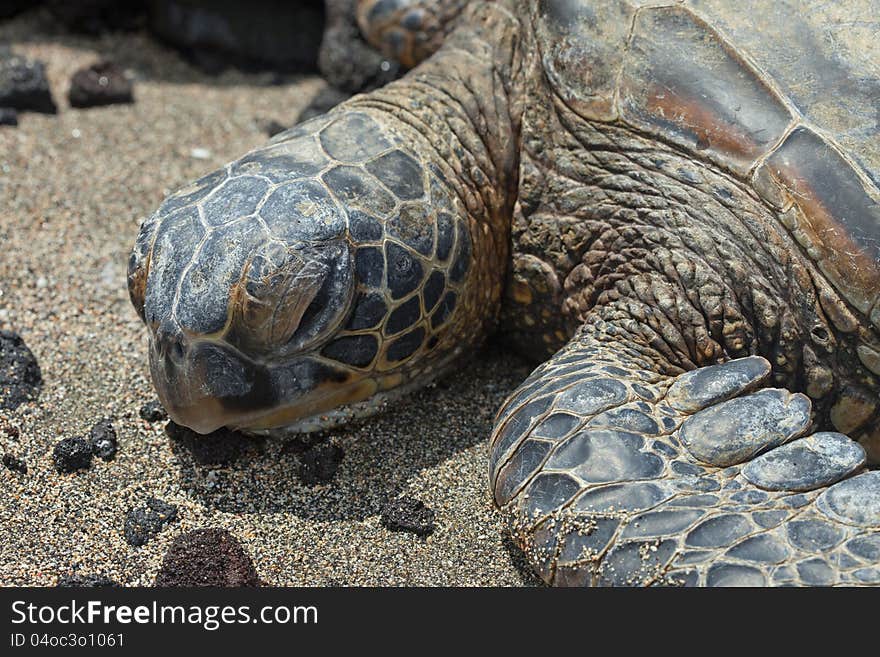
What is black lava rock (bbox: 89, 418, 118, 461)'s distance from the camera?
8.68 feet

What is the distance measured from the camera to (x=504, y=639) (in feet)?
6.93

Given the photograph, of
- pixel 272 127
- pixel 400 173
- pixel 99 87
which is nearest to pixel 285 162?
pixel 400 173

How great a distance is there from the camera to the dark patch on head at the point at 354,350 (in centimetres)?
255

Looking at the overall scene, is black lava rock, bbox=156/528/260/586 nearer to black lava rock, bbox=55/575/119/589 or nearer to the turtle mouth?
black lava rock, bbox=55/575/119/589

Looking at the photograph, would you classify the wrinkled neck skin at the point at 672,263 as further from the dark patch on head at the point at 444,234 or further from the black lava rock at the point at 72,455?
the black lava rock at the point at 72,455

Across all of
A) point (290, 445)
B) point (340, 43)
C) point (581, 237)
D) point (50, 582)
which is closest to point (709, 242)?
point (581, 237)

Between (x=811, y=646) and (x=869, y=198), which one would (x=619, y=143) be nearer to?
(x=869, y=198)

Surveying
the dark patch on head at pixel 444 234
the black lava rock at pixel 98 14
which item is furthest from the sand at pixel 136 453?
the black lava rock at pixel 98 14

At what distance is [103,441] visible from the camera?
2.66 metres

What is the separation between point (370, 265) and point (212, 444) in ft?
2.13

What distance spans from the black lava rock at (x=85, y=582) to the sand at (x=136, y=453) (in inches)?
0.9

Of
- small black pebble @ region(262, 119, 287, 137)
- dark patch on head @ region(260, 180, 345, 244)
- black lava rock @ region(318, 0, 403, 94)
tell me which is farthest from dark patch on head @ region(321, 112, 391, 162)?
black lava rock @ region(318, 0, 403, 94)

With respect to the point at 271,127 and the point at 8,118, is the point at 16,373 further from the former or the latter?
the point at 271,127

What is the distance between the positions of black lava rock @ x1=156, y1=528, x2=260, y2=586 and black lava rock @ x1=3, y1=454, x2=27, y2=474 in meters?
0.49
